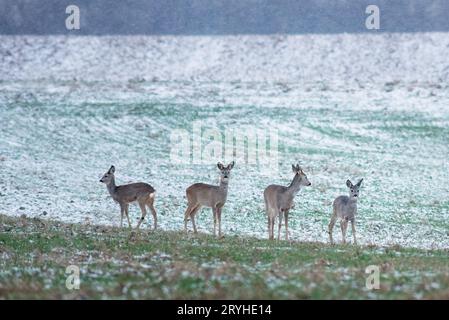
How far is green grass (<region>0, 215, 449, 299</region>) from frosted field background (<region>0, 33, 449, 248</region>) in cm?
521

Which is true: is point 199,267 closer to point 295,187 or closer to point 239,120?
point 295,187

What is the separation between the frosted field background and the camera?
31.3 metres

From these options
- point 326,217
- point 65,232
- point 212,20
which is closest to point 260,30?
point 212,20

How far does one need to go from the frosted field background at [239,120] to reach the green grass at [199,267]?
5.21 meters

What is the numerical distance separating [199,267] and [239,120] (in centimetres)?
3263

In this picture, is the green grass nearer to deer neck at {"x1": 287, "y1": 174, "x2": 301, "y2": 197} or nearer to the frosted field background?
deer neck at {"x1": 287, "y1": 174, "x2": 301, "y2": 197}

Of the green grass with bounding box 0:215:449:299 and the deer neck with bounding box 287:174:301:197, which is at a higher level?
the deer neck with bounding box 287:174:301:197

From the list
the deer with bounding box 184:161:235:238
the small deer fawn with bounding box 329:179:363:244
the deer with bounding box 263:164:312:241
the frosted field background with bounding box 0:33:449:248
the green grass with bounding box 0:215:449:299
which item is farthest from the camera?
the frosted field background with bounding box 0:33:449:248

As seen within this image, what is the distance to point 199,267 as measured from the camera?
16656 mm

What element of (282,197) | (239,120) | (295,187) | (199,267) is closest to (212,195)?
(282,197)

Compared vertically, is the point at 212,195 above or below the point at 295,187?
below

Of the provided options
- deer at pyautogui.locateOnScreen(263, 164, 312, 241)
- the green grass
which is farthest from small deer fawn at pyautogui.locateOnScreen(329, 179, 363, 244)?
the green grass

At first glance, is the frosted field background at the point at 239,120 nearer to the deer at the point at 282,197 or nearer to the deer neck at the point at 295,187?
the deer at the point at 282,197

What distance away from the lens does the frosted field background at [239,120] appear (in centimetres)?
3128
